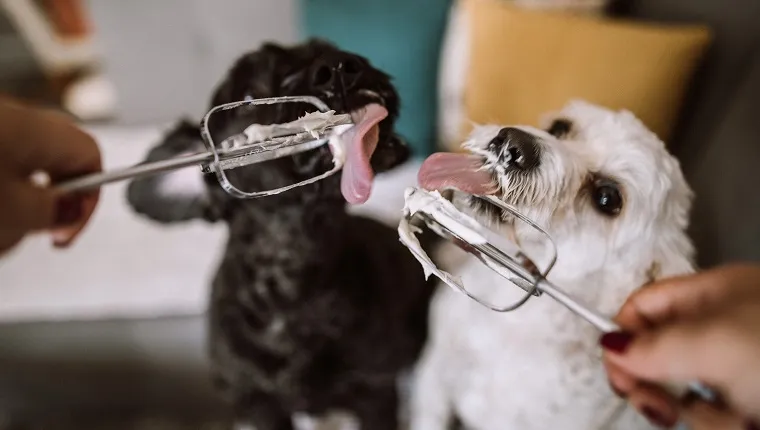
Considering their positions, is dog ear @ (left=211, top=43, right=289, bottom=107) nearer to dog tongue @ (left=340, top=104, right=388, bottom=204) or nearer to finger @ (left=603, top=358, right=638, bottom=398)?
dog tongue @ (left=340, top=104, right=388, bottom=204)

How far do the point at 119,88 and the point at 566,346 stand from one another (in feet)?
3.88

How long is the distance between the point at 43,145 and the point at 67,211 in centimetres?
11

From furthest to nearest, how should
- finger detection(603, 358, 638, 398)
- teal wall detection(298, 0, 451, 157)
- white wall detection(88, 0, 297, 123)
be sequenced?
white wall detection(88, 0, 297, 123), teal wall detection(298, 0, 451, 157), finger detection(603, 358, 638, 398)

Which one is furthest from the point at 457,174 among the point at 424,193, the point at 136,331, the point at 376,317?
the point at 136,331

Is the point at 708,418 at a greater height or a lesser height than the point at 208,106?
lesser

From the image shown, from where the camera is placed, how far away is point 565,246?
0.62m

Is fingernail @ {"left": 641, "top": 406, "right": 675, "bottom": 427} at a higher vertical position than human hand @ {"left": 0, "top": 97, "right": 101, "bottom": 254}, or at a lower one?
lower

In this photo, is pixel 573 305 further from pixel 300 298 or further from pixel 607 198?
pixel 300 298

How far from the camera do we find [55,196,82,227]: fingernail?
0.69 meters

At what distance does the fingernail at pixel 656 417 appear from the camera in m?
0.59

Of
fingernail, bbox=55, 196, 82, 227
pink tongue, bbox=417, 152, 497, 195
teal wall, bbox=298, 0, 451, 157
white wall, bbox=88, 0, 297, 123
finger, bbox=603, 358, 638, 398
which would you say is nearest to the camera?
pink tongue, bbox=417, 152, 497, 195

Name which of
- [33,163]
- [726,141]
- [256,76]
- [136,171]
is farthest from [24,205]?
[726,141]

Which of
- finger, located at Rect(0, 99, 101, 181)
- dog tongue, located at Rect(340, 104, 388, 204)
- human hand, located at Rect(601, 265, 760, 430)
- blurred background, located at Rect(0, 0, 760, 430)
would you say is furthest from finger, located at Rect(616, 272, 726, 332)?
finger, located at Rect(0, 99, 101, 181)

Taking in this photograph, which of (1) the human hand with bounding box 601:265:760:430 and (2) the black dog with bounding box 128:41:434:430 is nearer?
(1) the human hand with bounding box 601:265:760:430
